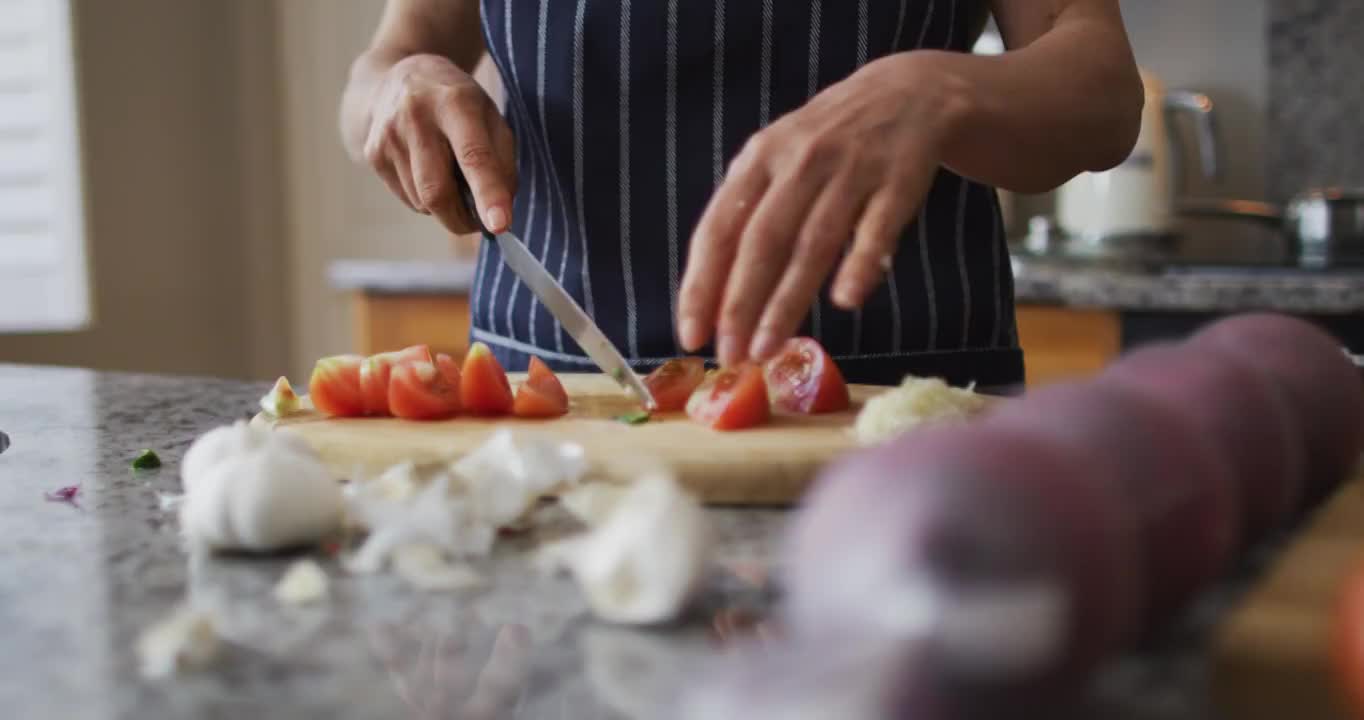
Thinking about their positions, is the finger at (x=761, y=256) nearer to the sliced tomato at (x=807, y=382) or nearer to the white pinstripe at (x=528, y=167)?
the sliced tomato at (x=807, y=382)

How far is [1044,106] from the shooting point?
1066mm

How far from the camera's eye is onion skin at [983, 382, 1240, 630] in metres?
0.55

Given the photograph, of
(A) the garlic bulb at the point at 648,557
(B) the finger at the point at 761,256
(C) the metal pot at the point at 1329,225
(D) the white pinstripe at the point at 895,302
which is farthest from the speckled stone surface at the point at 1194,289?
(A) the garlic bulb at the point at 648,557

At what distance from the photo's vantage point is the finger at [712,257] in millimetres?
871

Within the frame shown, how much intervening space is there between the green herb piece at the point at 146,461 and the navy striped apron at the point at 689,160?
0.48m

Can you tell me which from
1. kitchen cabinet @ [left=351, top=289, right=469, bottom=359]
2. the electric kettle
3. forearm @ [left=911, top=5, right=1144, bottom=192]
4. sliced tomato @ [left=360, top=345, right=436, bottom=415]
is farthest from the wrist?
kitchen cabinet @ [left=351, top=289, right=469, bottom=359]

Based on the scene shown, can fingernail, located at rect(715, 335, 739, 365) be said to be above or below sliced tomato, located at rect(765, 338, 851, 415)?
above

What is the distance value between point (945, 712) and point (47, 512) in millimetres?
672

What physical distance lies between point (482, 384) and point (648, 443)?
0.67ft

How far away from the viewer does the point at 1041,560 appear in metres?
0.46

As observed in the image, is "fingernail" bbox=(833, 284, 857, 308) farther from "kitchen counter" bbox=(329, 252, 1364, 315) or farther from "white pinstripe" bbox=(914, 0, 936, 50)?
"kitchen counter" bbox=(329, 252, 1364, 315)

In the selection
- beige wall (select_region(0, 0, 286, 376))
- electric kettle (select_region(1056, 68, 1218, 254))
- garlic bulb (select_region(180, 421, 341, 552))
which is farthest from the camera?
beige wall (select_region(0, 0, 286, 376))

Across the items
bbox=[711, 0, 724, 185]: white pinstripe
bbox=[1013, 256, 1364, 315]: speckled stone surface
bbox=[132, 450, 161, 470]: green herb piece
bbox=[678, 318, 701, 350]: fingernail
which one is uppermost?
bbox=[711, 0, 724, 185]: white pinstripe

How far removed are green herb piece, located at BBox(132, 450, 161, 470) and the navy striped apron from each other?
0.48 metres
